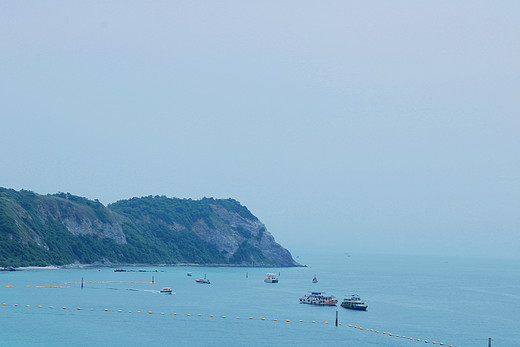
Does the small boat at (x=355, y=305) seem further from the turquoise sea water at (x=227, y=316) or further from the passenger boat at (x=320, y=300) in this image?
the passenger boat at (x=320, y=300)

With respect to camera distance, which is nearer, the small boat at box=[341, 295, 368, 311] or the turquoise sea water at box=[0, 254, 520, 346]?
the turquoise sea water at box=[0, 254, 520, 346]

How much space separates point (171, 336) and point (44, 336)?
50.2 feet

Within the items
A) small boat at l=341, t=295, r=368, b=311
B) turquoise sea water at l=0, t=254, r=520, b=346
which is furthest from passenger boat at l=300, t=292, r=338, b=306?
small boat at l=341, t=295, r=368, b=311

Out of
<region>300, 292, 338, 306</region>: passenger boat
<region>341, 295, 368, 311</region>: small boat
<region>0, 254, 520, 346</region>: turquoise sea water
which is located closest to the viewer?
<region>0, 254, 520, 346</region>: turquoise sea water

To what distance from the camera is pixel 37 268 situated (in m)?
173

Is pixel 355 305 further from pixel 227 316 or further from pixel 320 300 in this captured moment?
pixel 227 316

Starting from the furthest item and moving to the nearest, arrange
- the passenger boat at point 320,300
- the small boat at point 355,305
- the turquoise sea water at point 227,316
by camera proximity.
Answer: the passenger boat at point 320,300 < the small boat at point 355,305 < the turquoise sea water at point 227,316

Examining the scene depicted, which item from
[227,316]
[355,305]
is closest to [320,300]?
[355,305]

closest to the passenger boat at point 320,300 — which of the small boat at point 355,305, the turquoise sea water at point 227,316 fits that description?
the turquoise sea water at point 227,316

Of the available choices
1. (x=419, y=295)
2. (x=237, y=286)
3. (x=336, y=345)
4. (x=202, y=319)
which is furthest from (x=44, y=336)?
Answer: (x=419, y=295)

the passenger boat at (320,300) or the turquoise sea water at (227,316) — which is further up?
the passenger boat at (320,300)

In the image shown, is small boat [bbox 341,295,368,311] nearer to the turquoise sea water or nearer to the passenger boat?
the turquoise sea water

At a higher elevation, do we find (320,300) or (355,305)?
(320,300)

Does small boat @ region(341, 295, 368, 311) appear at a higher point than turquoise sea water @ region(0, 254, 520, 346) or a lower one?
higher
